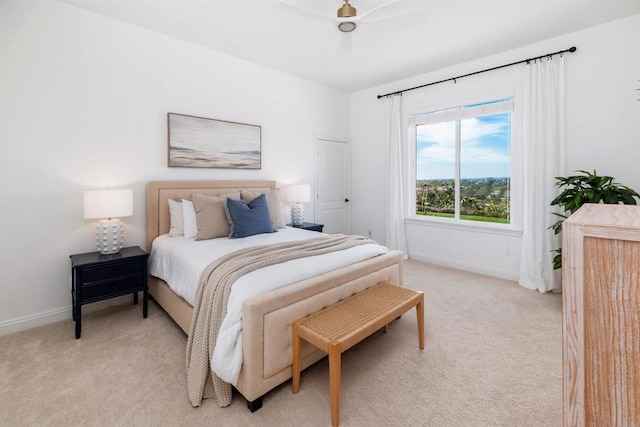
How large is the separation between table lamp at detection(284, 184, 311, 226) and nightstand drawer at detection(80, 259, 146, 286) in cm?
205

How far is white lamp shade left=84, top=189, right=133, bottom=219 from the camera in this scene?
8.66 ft

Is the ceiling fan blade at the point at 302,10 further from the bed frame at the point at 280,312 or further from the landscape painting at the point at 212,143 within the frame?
the bed frame at the point at 280,312

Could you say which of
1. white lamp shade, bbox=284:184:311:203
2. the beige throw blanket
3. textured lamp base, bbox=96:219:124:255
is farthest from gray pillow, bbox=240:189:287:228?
the beige throw blanket

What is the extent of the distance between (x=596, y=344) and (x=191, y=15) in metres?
3.61

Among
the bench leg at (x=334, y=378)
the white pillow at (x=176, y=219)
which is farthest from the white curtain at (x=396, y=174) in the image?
the bench leg at (x=334, y=378)

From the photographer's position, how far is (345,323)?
6.05ft

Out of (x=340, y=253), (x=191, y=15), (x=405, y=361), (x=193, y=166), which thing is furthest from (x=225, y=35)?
(x=405, y=361)

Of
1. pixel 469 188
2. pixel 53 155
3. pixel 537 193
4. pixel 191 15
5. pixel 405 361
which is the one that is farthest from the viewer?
pixel 469 188

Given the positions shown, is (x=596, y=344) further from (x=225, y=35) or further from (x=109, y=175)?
(x=225, y=35)

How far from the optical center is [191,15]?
2930 mm

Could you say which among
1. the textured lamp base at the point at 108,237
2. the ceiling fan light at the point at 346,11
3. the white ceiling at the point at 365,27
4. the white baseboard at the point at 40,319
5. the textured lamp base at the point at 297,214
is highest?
the white ceiling at the point at 365,27

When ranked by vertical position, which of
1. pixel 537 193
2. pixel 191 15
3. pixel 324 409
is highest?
pixel 191 15

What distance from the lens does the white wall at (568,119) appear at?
308 cm

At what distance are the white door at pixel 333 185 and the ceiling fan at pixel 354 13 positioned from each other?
2184mm
